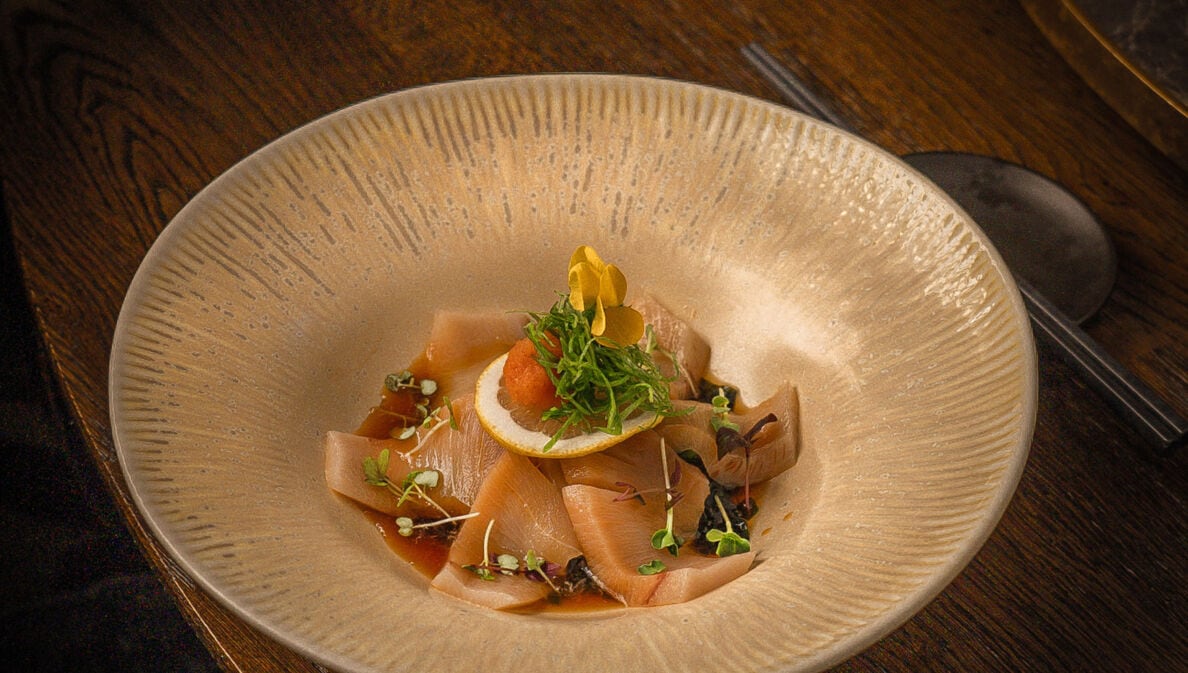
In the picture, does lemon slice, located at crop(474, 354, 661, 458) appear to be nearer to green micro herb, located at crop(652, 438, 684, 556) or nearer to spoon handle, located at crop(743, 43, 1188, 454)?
green micro herb, located at crop(652, 438, 684, 556)

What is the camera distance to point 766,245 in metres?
1.54

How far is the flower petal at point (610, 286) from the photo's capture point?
1281mm

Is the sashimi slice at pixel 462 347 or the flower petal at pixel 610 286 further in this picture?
the sashimi slice at pixel 462 347

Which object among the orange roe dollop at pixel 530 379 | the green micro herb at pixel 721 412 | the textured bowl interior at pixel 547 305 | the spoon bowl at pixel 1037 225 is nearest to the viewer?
the textured bowl interior at pixel 547 305

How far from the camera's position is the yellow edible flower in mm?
1275

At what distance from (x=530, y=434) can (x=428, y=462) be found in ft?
0.58

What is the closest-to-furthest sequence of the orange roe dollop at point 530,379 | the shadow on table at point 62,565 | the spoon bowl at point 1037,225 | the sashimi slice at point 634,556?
the sashimi slice at point 634,556 → the orange roe dollop at point 530,379 → the spoon bowl at point 1037,225 → the shadow on table at point 62,565

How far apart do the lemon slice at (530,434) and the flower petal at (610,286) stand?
6.8 inches

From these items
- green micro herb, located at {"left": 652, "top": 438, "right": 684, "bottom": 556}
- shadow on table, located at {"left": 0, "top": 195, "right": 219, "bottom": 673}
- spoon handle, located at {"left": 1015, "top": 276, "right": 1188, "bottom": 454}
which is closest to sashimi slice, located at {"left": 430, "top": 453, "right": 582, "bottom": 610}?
green micro herb, located at {"left": 652, "top": 438, "right": 684, "bottom": 556}

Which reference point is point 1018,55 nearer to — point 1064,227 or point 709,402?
point 1064,227

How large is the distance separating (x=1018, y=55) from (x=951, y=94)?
0.22 m

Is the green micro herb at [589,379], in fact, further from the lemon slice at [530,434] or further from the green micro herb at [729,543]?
the green micro herb at [729,543]

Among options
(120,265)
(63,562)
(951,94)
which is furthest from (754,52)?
(63,562)

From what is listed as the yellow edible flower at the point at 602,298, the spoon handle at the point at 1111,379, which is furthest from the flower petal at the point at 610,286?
the spoon handle at the point at 1111,379
